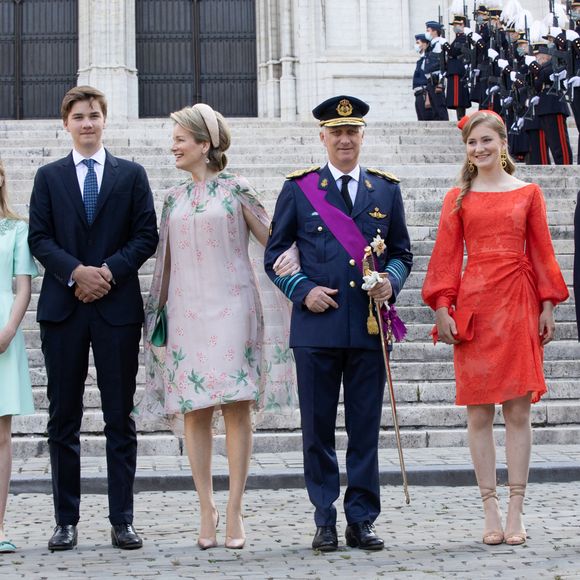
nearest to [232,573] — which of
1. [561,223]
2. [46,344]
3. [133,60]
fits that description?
[46,344]

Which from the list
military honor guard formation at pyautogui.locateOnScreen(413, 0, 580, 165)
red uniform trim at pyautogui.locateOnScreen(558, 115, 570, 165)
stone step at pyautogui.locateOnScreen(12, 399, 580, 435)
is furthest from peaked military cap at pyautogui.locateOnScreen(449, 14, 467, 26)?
stone step at pyautogui.locateOnScreen(12, 399, 580, 435)

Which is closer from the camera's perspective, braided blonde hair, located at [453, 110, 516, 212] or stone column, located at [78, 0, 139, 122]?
braided blonde hair, located at [453, 110, 516, 212]

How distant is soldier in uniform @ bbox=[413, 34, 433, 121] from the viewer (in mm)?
20969

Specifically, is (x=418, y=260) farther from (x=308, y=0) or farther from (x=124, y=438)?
(x=308, y=0)

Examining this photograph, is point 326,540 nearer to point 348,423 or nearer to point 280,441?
point 348,423

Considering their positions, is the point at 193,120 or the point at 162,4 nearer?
the point at 193,120

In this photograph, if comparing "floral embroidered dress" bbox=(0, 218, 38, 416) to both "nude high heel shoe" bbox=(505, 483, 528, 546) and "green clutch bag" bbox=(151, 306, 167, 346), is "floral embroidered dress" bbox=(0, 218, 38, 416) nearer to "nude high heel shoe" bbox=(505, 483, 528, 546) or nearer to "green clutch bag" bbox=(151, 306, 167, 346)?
"green clutch bag" bbox=(151, 306, 167, 346)

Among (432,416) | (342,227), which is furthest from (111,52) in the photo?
(342,227)

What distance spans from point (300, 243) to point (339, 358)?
53cm

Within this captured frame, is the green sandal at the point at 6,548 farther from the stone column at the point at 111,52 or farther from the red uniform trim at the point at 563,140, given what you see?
the stone column at the point at 111,52

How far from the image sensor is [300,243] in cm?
618

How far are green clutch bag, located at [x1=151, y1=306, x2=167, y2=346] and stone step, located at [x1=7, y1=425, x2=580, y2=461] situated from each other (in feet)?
8.35

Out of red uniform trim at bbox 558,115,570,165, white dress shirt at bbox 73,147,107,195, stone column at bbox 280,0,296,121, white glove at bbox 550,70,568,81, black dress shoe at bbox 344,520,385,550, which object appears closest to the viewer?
black dress shoe at bbox 344,520,385,550

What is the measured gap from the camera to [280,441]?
891cm
